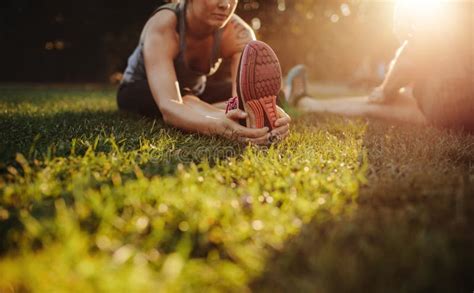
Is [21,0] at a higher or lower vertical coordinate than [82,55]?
higher

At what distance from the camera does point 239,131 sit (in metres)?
2.08

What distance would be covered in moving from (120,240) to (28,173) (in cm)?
56

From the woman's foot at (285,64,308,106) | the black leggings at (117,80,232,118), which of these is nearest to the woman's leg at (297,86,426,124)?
the woman's foot at (285,64,308,106)

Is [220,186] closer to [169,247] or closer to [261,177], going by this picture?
[261,177]

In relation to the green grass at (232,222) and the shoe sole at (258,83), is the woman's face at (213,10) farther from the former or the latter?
the green grass at (232,222)

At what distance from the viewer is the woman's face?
2480mm

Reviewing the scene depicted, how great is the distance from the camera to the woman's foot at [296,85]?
14.6 ft

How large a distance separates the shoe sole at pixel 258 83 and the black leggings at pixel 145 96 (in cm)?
126

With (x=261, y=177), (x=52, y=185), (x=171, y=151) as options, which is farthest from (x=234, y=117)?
(x=52, y=185)

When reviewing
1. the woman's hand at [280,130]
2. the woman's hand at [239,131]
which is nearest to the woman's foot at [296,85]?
the woman's hand at [280,130]

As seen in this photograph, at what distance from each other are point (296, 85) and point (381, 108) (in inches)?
48.1

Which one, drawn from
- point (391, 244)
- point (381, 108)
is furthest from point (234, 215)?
point (381, 108)

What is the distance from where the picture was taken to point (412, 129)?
279 cm

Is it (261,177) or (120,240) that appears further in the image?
(261,177)
